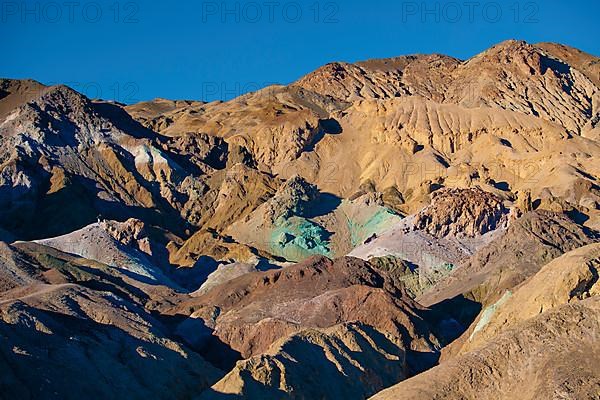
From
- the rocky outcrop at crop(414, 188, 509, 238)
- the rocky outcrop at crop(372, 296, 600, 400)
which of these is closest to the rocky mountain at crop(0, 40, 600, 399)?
the rocky outcrop at crop(372, 296, 600, 400)

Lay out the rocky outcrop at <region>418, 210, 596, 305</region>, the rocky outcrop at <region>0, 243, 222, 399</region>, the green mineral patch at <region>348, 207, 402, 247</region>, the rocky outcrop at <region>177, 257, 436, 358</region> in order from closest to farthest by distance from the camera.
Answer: the rocky outcrop at <region>0, 243, 222, 399</region> → the rocky outcrop at <region>177, 257, 436, 358</region> → the rocky outcrop at <region>418, 210, 596, 305</region> → the green mineral patch at <region>348, 207, 402, 247</region>

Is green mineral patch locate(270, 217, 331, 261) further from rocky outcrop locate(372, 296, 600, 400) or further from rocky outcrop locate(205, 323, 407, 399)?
rocky outcrop locate(372, 296, 600, 400)

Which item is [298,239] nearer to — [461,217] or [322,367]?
[461,217]

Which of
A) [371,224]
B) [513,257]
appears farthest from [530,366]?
[371,224]

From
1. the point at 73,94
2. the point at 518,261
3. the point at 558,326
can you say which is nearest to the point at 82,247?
the point at 518,261

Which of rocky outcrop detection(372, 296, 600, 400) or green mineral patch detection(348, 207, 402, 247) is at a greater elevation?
green mineral patch detection(348, 207, 402, 247)

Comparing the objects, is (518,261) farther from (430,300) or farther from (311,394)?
(311,394)

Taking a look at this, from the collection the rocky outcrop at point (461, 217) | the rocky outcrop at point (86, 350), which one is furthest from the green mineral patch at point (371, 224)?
the rocky outcrop at point (86, 350)
